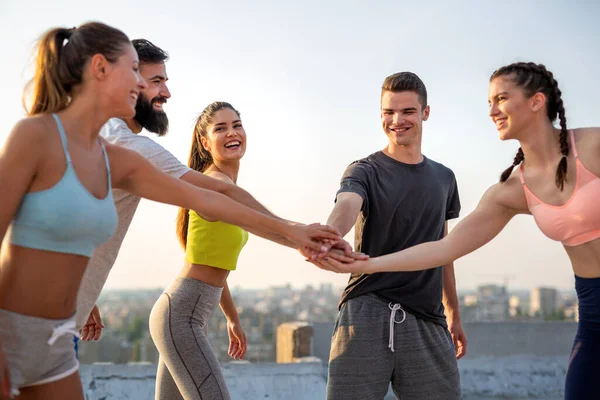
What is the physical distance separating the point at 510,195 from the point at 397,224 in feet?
1.74

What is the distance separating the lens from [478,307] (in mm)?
29703

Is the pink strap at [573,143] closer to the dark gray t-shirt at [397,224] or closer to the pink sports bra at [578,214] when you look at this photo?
the pink sports bra at [578,214]

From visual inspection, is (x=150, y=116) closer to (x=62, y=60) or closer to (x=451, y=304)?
(x=62, y=60)

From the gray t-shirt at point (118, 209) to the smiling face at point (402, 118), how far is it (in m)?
1.03

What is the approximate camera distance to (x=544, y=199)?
2926mm

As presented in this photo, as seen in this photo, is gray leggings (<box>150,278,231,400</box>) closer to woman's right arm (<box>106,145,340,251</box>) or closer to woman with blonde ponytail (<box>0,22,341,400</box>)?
woman's right arm (<box>106,145,340,251</box>)

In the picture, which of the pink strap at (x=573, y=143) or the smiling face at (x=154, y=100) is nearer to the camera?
the pink strap at (x=573, y=143)

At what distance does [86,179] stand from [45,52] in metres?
0.41

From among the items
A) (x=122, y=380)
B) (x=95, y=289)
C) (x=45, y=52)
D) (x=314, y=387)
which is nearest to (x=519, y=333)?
(x=314, y=387)

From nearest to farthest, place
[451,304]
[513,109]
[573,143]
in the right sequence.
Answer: [573,143], [513,109], [451,304]

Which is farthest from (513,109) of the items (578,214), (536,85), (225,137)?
(225,137)

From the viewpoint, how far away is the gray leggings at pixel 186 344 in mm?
3266

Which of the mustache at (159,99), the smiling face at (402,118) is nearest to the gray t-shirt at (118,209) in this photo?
the mustache at (159,99)

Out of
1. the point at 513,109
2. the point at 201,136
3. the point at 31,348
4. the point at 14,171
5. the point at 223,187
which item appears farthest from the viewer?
the point at 201,136
